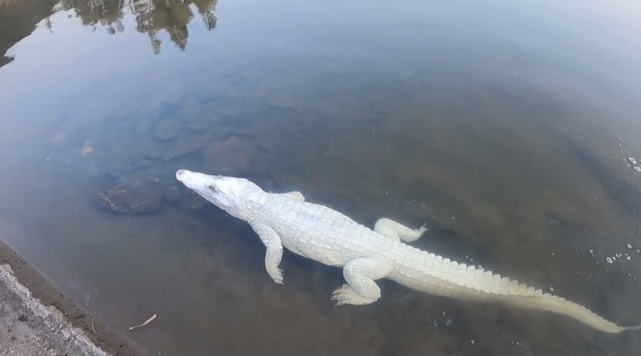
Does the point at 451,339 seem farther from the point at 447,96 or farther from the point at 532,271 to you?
the point at 447,96

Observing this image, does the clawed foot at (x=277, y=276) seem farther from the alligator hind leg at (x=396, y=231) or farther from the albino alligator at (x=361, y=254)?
the alligator hind leg at (x=396, y=231)

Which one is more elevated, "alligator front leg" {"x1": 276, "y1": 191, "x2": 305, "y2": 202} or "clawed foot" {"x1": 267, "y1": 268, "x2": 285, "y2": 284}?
"alligator front leg" {"x1": 276, "y1": 191, "x2": 305, "y2": 202}

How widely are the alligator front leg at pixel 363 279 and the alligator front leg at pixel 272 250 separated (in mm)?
709

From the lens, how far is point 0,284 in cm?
413

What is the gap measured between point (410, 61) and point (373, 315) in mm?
4719

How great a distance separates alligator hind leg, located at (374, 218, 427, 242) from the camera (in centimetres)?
475

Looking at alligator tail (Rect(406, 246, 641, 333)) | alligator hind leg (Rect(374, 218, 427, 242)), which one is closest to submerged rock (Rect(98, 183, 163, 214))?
alligator hind leg (Rect(374, 218, 427, 242))

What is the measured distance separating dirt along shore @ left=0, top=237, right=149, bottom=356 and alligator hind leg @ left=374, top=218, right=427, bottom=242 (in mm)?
2717

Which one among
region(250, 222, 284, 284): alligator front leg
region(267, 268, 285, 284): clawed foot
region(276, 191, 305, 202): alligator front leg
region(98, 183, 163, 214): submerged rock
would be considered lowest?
region(267, 268, 285, 284): clawed foot

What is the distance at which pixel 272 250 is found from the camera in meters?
4.77

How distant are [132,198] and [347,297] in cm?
306

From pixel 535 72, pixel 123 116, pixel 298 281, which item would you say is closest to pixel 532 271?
pixel 298 281

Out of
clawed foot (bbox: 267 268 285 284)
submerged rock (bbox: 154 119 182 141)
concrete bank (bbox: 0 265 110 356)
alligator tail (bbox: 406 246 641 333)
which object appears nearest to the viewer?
concrete bank (bbox: 0 265 110 356)

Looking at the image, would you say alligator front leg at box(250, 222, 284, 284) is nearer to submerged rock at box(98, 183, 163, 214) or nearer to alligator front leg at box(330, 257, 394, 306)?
alligator front leg at box(330, 257, 394, 306)
